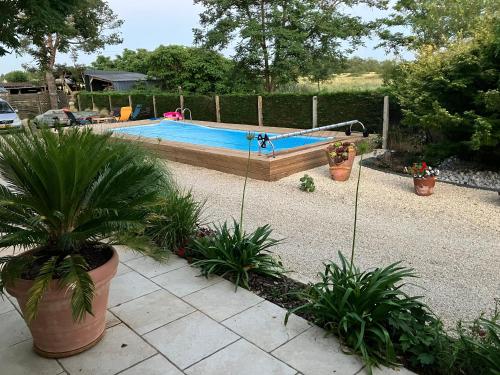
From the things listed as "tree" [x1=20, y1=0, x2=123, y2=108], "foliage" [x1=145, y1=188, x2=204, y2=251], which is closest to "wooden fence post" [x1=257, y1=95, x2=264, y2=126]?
"tree" [x1=20, y1=0, x2=123, y2=108]

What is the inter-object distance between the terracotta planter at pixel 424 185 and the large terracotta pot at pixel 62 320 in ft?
17.1

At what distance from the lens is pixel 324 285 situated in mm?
2676

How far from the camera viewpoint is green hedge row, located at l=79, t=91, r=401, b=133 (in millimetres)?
10766

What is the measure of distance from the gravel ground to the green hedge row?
11.7 ft

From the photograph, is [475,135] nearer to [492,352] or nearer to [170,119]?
[492,352]

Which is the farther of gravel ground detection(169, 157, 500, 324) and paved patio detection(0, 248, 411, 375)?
gravel ground detection(169, 157, 500, 324)

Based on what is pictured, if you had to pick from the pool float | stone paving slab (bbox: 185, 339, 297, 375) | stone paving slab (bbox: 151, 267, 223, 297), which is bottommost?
stone paving slab (bbox: 151, 267, 223, 297)

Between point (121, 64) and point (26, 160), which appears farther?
point (121, 64)

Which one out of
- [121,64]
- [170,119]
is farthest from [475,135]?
[121,64]

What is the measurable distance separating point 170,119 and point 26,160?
15.2 metres

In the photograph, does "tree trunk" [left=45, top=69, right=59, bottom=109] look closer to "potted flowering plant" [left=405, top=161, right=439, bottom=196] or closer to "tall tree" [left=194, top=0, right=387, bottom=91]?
"tall tree" [left=194, top=0, right=387, bottom=91]

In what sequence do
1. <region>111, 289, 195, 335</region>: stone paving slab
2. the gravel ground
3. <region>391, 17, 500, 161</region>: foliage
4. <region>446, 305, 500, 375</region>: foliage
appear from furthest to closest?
<region>391, 17, 500, 161</region>: foliage, the gravel ground, <region>111, 289, 195, 335</region>: stone paving slab, <region>446, 305, 500, 375</region>: foliage

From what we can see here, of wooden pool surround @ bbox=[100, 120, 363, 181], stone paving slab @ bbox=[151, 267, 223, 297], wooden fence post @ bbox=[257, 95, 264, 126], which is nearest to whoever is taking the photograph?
stone paving slab @ bbox=[151, 267, 223, 297]

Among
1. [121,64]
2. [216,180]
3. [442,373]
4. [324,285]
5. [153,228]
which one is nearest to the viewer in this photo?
[442,373]
